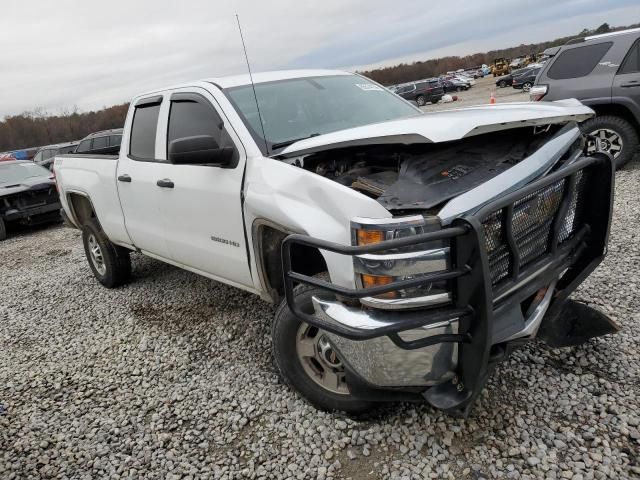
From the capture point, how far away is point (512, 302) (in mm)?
2203

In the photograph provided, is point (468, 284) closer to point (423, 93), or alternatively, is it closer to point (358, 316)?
point (358, 316)

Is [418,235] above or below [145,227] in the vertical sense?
above

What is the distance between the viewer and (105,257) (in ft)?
16.9

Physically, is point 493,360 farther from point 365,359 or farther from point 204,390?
point 204,390

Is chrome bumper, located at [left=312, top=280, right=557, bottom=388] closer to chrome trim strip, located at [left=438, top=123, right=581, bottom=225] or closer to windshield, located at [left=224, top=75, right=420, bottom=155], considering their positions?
chrome trim strip, located at [left=438, top=123, right=581, bottom=225]

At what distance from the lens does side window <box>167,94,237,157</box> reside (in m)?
3.21

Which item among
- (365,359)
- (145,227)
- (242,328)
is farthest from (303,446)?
(145,227)

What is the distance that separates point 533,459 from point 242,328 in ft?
7.63

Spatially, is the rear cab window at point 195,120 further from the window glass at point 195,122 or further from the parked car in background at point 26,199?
the parked car in background at point 26,199

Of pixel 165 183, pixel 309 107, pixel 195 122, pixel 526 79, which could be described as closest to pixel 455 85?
pixel 526 79

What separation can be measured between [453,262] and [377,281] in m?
0.33

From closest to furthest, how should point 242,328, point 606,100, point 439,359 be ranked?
point 439,359 < point 242,328 < point 606,100

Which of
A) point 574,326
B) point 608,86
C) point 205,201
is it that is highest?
point 608,86

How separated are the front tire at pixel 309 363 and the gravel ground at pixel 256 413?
0.12 m
